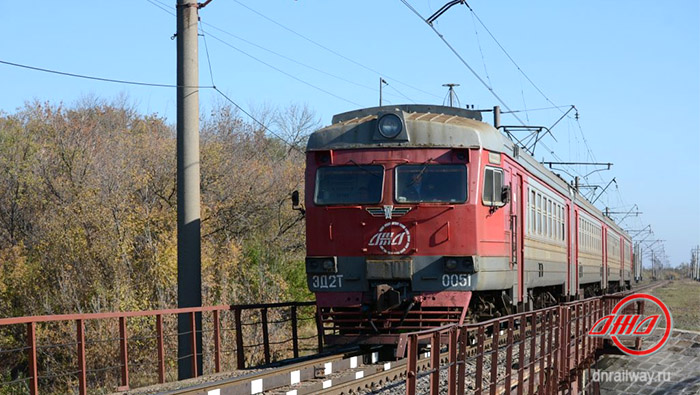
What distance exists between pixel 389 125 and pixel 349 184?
99cm

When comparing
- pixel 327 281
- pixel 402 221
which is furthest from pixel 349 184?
pixel 327 281

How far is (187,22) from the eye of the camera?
1362cm

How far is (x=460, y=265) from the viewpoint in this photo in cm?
1264

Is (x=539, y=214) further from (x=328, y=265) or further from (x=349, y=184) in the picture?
(x=328, y=265)

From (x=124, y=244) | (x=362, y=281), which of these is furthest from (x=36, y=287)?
(x=362, y=281)

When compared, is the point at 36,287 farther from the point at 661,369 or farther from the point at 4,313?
the point at 661,369

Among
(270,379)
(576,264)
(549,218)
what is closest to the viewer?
(270,379)

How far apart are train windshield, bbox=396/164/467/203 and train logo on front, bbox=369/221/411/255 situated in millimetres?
382

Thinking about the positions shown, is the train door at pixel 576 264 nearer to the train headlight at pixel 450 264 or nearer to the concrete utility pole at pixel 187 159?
the train headlight at pixel 450 264

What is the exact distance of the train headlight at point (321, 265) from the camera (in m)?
13.0

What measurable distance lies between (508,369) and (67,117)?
39.6 meters

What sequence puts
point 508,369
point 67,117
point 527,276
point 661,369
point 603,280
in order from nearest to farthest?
point 508,369 < point 527,276 < point 661,369 < point 603,280 < point 67,117

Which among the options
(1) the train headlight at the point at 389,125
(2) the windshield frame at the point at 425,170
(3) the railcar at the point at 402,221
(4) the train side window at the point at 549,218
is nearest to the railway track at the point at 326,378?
(3) the railcar at the point at 402,221

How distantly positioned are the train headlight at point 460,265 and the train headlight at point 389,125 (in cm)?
191
